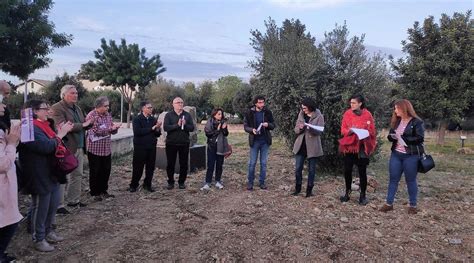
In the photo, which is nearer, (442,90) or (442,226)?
(442,226)

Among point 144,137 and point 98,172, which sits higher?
point 144,137

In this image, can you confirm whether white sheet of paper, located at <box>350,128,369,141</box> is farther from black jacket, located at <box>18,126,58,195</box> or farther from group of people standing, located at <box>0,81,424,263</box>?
black jacket, located at <box>18,126,58,195</box>

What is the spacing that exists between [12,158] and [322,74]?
6.91 metres

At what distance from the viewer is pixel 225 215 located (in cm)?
589

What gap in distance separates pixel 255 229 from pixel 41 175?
2.60 meters

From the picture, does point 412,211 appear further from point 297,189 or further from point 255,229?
point 255,229

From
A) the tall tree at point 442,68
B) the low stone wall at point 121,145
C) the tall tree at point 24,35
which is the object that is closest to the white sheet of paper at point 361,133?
the tall tree at point 24,35

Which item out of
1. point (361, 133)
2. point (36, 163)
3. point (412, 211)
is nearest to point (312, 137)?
point (361, 133)

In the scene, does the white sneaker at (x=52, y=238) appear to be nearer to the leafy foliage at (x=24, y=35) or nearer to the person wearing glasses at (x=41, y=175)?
the person wearing glasses at (x=41, y=175)

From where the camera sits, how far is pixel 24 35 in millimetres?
8375

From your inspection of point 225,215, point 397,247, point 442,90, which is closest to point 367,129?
point 397,247

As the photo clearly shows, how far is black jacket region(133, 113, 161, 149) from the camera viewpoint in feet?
23.2

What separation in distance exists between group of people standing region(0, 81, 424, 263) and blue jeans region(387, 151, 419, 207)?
13 mm

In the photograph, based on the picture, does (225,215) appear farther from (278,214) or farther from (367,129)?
(367,129)
